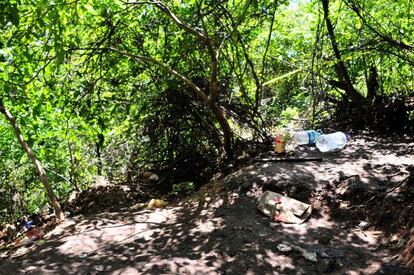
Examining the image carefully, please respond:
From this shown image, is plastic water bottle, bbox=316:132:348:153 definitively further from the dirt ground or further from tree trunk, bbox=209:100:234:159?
tree trunk, bbox=209:100:234:159

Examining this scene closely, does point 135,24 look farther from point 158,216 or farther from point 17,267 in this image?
point 17,267

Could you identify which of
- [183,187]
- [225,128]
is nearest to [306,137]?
[225,128]

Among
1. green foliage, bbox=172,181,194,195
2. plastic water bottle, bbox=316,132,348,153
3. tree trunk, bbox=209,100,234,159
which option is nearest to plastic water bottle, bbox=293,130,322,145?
plastic water bottle, bbox=316,132,348,153

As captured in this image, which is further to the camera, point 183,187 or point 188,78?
point 188,78

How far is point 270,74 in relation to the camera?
863 cm

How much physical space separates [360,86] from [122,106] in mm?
5028

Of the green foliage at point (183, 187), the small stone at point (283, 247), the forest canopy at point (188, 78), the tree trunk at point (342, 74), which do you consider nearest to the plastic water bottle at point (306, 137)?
the forest canopy at point (188, 78)

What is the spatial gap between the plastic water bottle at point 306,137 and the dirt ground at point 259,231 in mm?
648

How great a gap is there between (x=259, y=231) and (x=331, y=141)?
2.40 metres

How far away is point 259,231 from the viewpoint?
10.6 feet

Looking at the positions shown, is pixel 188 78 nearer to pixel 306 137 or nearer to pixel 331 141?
pixel 306 137

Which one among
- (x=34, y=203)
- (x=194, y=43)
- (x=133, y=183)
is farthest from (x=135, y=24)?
(x=34, y=203)

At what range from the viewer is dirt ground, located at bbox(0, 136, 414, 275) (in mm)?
2740

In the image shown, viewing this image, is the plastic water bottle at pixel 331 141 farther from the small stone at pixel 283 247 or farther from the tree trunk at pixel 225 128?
the small stone at pixel 283 247
